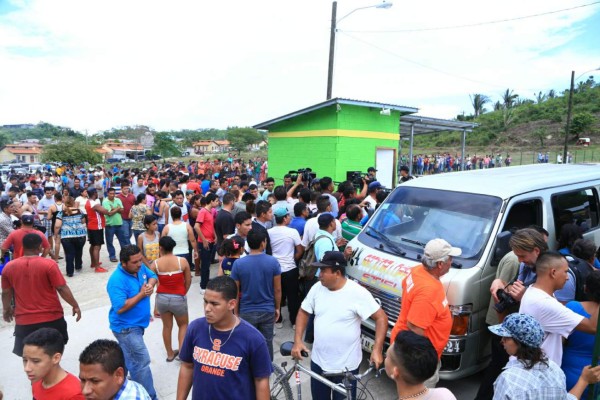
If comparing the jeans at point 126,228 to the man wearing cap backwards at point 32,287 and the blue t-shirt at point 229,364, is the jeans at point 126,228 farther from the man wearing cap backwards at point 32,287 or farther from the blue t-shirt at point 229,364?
the blue t-shirt at point 229,364

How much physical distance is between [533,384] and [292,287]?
371 cm

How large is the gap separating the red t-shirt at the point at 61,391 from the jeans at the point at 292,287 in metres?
3.22

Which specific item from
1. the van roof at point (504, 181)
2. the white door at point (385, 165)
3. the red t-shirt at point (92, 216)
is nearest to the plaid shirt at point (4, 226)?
the red t-shirt at point (92, 216)

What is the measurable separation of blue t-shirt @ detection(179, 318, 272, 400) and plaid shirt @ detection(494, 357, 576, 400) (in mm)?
1467

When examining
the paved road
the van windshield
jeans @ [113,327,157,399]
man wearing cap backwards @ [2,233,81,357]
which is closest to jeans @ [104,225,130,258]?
the paved road

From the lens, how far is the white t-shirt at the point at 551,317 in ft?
9.14

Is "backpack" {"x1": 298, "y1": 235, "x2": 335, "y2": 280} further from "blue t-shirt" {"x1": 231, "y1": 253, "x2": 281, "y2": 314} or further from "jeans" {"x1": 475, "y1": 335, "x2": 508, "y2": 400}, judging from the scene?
"jeans" {"x1": 475, "y1": 335, "x2": 508, "y2": 400}

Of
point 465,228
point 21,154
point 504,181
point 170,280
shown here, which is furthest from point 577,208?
point 21,154

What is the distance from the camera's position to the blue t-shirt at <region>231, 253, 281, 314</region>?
13.2ft

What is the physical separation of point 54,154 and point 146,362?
4536cm

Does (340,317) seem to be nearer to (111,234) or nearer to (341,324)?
(341,324)

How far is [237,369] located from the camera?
97.3 inches

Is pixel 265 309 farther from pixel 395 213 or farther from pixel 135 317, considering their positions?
pixel 395 213

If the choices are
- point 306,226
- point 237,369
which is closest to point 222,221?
point 306,226
